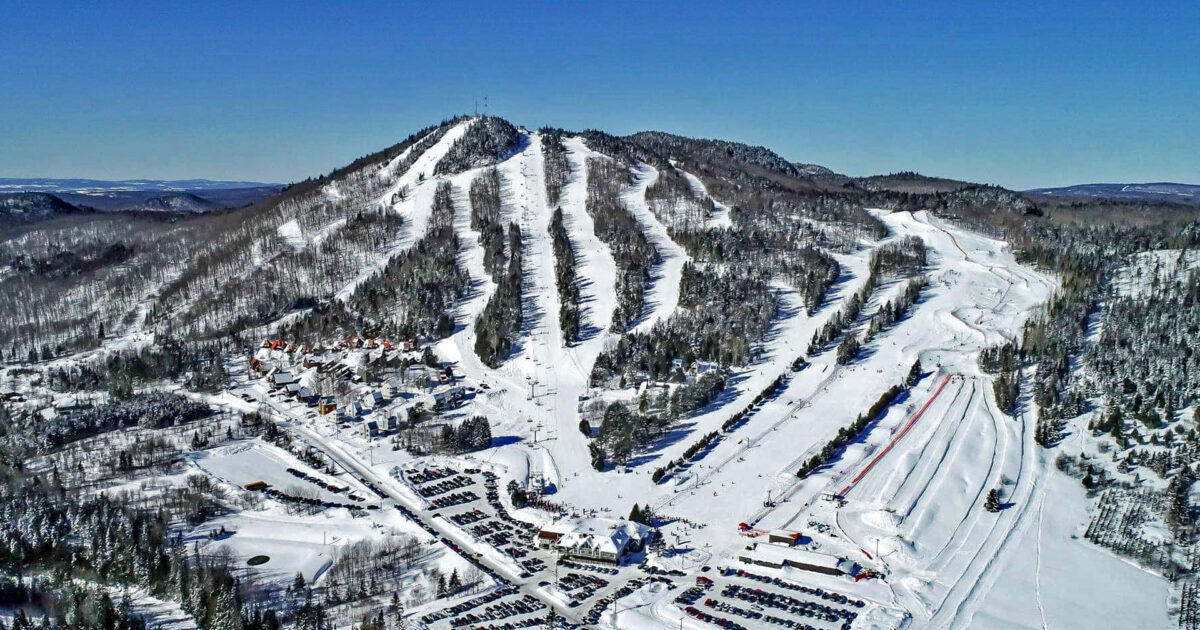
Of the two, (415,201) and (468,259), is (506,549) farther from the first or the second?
(415,201)

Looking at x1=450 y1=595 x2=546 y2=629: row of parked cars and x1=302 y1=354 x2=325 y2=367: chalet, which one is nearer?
x1=450 y1=595 x2=546 y2=629: row of parked cars

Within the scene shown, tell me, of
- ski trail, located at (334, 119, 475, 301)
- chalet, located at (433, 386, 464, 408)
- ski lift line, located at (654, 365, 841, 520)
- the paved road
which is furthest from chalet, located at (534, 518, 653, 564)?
ski trail, located at (334, 119, 475, 301)

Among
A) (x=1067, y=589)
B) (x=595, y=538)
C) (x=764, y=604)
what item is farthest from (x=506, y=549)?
(x=1067, y=589)

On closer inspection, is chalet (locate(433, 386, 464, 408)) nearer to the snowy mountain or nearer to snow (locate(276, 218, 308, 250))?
the snowy mountain

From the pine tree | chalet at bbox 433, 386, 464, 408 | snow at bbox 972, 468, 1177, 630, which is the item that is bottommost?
snow at bbox 972, 468, 1177, 630

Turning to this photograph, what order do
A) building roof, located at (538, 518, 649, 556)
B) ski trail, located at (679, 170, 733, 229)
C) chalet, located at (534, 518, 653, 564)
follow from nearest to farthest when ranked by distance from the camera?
chalet, located at (534, 518, 653, 564) < building roof, located at (538, 518, 649, 556) < ski trail, located at (679, 170, 733, 229)

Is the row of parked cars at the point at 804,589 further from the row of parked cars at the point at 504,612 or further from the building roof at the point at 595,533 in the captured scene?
the row of parked cars at the point at 504,612

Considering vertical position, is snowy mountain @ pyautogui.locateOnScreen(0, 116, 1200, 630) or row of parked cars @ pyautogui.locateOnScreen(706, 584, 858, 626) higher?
snowy mountain @ pyautogui.locateOnScreen(0, 116, 1200, 630)
